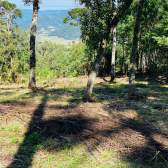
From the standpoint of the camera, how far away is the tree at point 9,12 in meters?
28.7

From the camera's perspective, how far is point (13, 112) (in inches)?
222

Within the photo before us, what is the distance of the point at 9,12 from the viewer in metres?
29.3

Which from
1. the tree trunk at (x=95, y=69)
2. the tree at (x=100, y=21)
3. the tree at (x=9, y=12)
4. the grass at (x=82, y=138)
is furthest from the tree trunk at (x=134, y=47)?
the tree at (x=9, y=12)

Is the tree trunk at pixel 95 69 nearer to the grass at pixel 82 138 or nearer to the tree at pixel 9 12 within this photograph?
the grass at pixel 82 138

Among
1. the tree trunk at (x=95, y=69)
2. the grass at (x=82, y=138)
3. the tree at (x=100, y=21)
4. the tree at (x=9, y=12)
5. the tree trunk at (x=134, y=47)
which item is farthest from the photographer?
the tree at (x=9, y=12)

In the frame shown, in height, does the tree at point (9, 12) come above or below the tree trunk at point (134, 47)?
above

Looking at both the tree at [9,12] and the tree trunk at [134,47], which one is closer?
the tree trunk at [134,47]

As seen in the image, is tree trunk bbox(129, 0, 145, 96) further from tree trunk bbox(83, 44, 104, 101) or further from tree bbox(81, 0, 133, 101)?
tree trunk bbox(83, 44, 104, 101)

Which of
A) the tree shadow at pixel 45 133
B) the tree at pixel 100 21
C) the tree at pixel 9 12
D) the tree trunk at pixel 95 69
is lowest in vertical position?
the tree shadow at pixel 45 133

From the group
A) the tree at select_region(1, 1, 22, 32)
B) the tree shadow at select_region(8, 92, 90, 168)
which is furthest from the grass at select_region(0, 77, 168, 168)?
the tree at select_region(1, 1, 22, 32)

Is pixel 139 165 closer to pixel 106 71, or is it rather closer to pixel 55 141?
pixel 55 141

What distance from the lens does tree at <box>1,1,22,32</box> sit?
28653mm

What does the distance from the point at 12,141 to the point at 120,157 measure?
8.49ft

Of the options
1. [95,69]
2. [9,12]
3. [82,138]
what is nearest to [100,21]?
[95,69]
